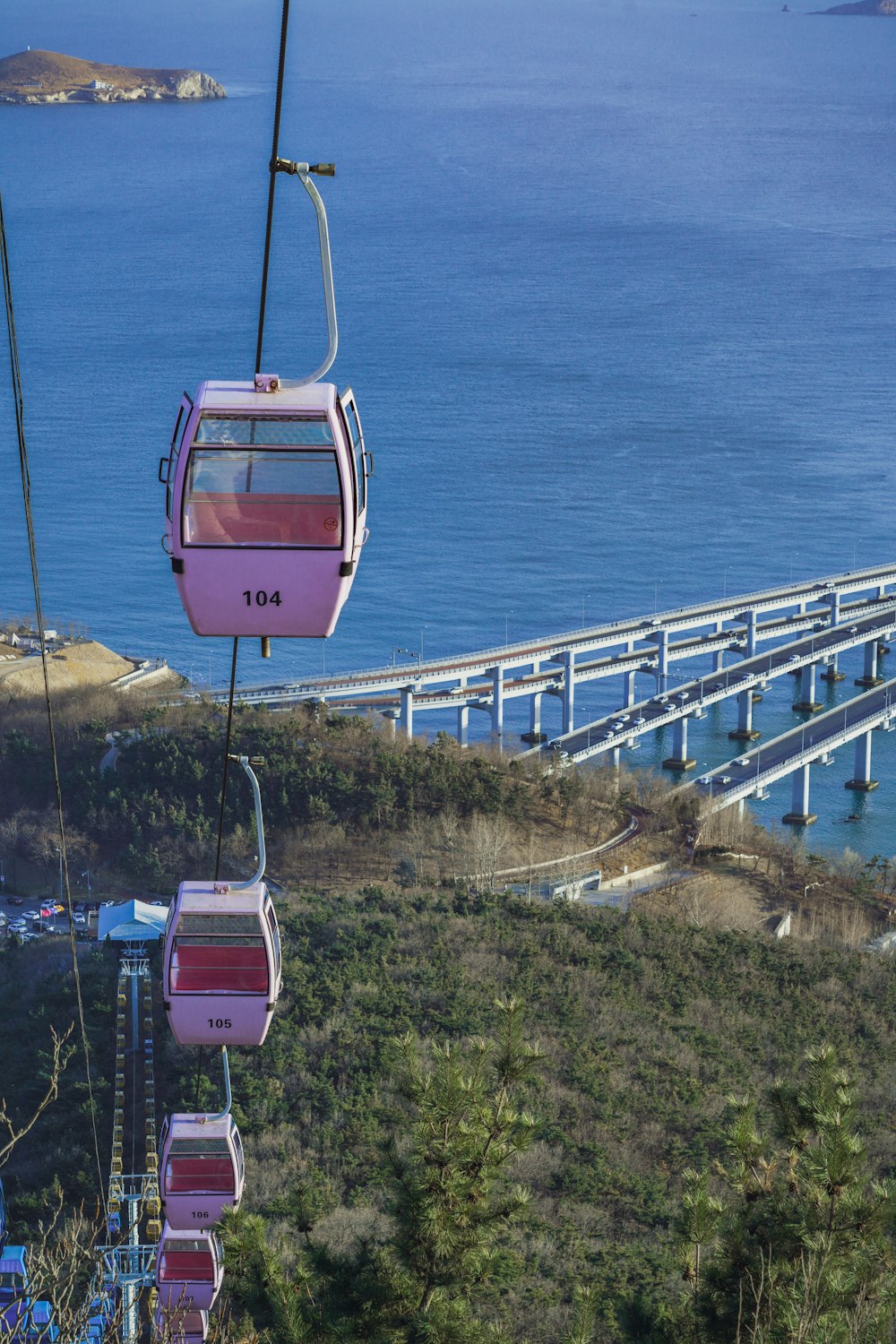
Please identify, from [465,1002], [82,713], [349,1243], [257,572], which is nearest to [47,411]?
[82,713]

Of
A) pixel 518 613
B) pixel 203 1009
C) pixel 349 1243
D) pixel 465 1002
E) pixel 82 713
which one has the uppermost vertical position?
pixel 203 1009

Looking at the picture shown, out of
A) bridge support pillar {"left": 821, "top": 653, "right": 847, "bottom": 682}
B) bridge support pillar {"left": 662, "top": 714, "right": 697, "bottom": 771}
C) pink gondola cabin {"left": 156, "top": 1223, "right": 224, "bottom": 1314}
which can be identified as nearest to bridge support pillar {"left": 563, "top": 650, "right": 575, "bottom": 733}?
bridge support pillar {"left": 662, "top": 714, "right": 697, "bottom": 771}

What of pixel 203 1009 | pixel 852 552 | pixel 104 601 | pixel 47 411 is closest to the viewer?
pixel 203 1009

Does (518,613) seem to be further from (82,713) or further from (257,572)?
(257,572)

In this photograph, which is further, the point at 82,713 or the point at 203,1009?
the point at 82,713

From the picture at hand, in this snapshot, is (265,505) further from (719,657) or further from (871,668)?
(871,668)

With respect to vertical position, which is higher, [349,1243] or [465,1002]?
[349,1243]
